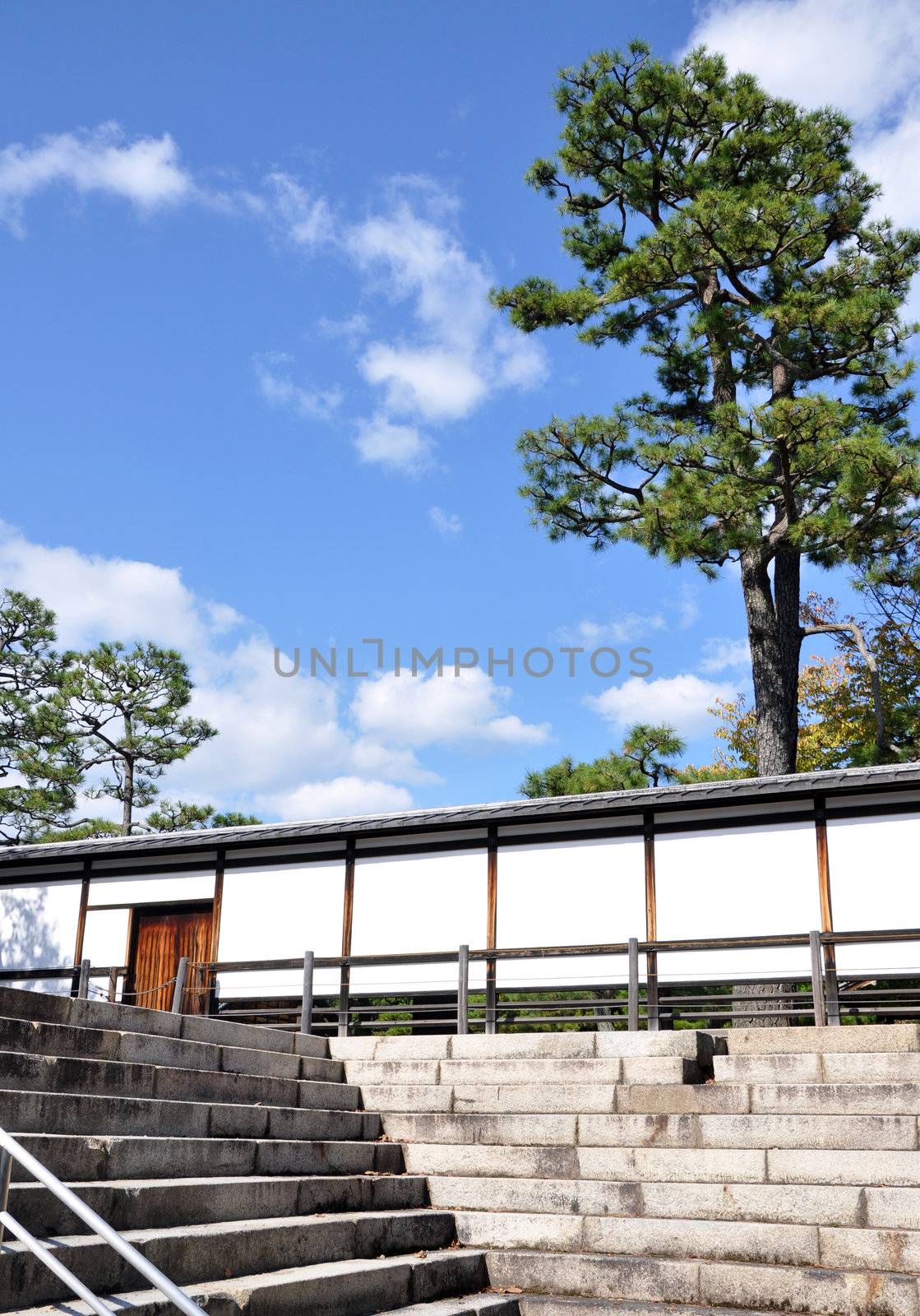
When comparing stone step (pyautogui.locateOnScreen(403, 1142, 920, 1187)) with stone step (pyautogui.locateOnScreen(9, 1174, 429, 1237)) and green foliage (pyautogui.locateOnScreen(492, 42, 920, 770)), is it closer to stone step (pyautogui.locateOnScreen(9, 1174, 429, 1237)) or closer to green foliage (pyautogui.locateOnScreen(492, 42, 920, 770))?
stone step (pyautogui.locateOnScreen(9, 1174, 429, 1237))

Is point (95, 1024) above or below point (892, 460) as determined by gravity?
below

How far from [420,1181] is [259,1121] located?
1.30 metres

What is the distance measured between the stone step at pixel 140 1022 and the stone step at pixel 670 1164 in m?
1.76

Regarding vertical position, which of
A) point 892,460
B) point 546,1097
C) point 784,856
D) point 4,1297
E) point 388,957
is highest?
point 892,460

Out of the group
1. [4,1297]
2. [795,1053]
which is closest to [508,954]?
[795,1053]

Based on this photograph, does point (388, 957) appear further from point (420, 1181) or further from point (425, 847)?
point (420, 1181)

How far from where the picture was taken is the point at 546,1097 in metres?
9.07

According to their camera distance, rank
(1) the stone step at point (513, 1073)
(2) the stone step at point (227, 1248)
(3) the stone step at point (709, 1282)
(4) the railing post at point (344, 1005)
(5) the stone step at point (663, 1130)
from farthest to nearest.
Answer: (4) the railing post at point (344, 1005), (1) the stone step at point (513, 1073), (5) the stone step at point (663, 1130), (3) the stone step at point (709, 1282), (2) the stone step at point (227, 1248)

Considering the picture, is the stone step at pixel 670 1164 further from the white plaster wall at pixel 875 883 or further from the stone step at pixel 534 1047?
the white plaster wall at pixel 875 883

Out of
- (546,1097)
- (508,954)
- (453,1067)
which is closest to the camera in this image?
(546,1097)

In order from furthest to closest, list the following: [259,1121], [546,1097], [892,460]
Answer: [892,460] < [546,1097] < [259,1121]

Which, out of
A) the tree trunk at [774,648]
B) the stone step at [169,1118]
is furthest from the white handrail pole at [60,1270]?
the tree trunk at [774,648]

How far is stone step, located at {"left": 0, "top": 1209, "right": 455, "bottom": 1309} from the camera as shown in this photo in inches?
189

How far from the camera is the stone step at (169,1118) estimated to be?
242 inches
